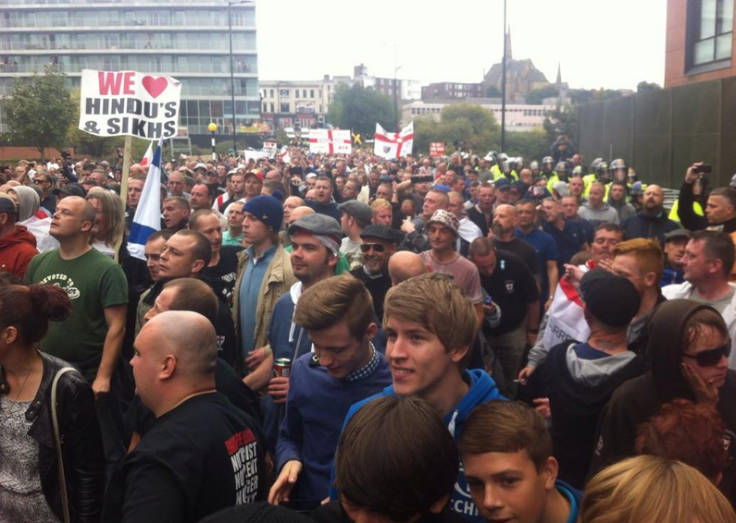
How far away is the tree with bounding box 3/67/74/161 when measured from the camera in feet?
144

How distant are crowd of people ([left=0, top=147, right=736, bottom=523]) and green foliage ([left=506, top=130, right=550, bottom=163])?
47280 mm

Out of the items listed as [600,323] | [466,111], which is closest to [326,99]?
[466,111]

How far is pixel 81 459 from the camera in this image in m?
3.43

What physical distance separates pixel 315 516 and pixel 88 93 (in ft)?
25.6

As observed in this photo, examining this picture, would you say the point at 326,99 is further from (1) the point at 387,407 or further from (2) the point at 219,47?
(1) the point at 387,407

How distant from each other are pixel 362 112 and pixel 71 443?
297 ft

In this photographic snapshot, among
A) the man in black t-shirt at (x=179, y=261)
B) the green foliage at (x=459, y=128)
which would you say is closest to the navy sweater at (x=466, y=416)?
the man in black t-shirt at (x=179, y=261)

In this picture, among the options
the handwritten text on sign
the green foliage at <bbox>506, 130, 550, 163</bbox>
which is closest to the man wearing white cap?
the handwritten text on sign

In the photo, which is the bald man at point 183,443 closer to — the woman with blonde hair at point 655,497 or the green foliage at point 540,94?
the woman with blonde hair at point 655,497

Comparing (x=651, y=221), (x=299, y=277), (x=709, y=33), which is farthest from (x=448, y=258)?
(x=709, y=33)

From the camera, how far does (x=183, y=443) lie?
101 inches

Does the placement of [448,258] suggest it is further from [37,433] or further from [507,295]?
[37,433]

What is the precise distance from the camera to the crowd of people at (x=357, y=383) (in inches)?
80.4

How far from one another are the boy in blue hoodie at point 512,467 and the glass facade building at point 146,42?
287 ft
